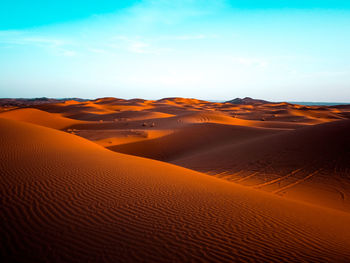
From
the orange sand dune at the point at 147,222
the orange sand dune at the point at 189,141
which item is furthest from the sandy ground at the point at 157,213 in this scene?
the orange sand dune at the point at 189,141

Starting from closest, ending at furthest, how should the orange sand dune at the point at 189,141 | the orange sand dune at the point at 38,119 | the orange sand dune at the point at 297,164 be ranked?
1. the orange sand dune at the point at 297,164
2. the orange sand dune at the point at 189,141
3. the orange sand dune at the point at 38,119

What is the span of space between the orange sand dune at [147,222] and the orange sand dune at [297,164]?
197cm

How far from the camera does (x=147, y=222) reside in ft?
11.6

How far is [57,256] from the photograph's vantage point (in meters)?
2.63

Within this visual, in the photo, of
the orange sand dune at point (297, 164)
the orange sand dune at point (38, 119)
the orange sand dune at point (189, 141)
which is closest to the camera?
the orange sand dune at point (297, 164)

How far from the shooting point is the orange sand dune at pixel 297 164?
716 centimetres

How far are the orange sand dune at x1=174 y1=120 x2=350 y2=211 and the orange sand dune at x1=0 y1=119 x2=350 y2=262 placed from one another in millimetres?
1968

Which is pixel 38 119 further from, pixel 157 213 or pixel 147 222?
pixel 147 222

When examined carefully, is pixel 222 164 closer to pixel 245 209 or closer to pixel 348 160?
pixel 348 160

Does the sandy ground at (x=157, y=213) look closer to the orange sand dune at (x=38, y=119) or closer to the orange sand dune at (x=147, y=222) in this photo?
the orange sand dune at (x=147, y=222)

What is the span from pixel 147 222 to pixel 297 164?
333 inches

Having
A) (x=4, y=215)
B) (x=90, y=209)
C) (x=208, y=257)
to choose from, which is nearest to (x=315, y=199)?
(x=208, y=257)

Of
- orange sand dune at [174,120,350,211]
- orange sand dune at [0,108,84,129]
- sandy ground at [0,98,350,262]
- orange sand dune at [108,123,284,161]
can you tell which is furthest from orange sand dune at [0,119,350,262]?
orange sand dune at [0,108,84,129]

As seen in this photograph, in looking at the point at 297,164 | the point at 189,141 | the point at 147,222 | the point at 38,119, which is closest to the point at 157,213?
the point at 147,222
